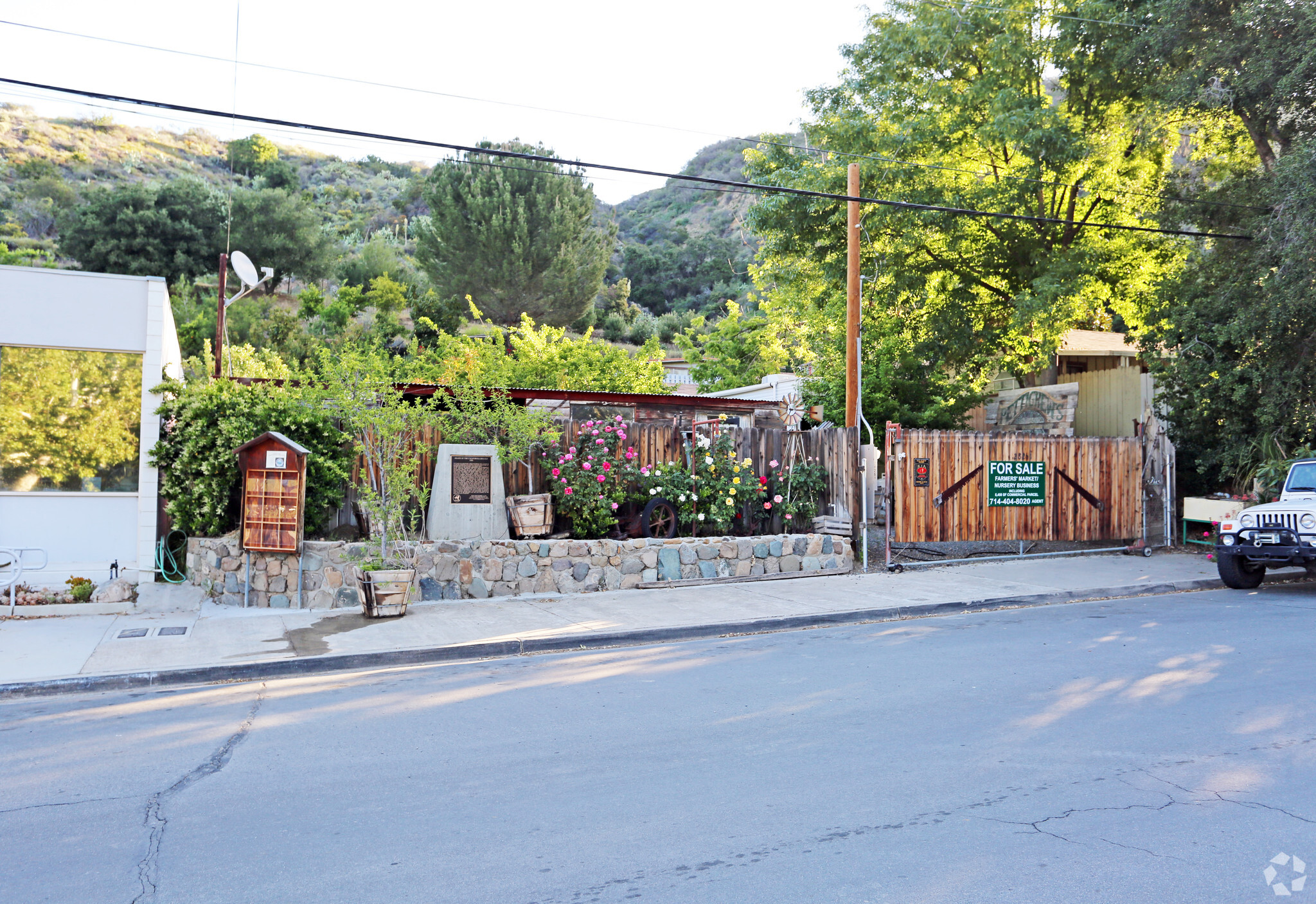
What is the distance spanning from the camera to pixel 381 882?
3918mm

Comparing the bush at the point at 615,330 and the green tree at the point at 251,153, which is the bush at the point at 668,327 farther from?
the green tree at the point at 251,153

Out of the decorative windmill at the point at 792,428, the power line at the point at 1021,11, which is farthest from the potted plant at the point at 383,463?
the power line at the point at 1021,11

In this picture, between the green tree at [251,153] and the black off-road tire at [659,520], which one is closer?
the black off-road tire at [659,520]

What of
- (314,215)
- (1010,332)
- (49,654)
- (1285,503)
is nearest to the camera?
(49,654)

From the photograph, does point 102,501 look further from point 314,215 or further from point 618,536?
point 314,215

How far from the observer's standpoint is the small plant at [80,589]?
11.3 meters

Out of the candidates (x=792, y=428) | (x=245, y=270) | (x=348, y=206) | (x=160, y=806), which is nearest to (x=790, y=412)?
(x=792, y=428)

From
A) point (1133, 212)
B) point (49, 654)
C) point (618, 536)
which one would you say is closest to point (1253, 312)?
point (1133, 212)

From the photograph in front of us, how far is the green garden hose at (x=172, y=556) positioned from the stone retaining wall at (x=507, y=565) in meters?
0.59

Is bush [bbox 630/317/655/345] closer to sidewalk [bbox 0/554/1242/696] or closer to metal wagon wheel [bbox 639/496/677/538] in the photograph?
metal wagon wheel [bbox 639/496/677/538]

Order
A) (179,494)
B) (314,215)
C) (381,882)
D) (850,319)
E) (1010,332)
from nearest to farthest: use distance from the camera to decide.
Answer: (381,882) < (179,494) < (850,319) < (1010,332) < (314,215)

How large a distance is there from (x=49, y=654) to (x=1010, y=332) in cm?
1996

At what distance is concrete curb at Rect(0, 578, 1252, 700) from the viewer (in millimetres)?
7828

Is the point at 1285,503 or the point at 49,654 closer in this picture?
the point at 49,654
